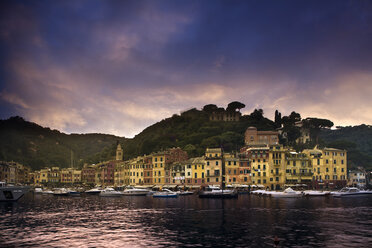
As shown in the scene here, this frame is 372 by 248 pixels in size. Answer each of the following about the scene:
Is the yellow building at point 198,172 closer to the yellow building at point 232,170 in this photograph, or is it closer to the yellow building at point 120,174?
the yellow building at point 232,170

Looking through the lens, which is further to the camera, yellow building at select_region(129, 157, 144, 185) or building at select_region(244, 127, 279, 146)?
building at select_region(244, 127, 279, 146)

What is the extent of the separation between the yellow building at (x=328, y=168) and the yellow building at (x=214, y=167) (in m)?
30.7

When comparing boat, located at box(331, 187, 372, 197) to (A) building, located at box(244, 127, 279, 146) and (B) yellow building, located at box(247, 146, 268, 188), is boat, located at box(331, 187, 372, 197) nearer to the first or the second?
(B) yellow building, located at box(247, 146, 268, 188)

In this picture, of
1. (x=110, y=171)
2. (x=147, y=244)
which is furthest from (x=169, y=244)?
(x=110, y=171)

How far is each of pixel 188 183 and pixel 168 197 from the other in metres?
24.9

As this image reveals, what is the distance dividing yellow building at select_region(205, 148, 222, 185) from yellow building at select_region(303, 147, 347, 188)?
30735 mm

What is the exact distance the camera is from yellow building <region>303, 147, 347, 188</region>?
11588 cm

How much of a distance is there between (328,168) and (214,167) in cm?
3769

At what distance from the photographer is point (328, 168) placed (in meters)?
117

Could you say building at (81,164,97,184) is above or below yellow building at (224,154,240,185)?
below

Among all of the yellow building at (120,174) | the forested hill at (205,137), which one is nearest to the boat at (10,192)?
the yellow building at (120,174)

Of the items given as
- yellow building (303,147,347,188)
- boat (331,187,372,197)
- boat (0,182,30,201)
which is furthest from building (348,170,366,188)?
boat (0,182,30,201)

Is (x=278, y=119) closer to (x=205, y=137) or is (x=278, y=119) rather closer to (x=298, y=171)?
(x=205, y=137)

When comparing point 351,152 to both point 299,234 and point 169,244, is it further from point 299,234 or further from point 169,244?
point 169,244
